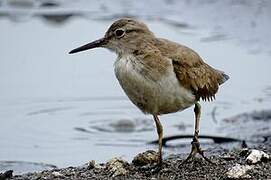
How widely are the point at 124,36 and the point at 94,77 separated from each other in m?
3.62

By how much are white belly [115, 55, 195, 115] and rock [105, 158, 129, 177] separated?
0.51 m

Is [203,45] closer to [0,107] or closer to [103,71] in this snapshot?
[103,71]

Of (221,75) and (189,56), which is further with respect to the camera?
(221,75)

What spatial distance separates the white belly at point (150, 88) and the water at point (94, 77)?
172 centimetres

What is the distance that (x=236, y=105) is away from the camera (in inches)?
404

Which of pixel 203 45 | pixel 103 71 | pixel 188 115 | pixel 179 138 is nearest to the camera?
pixel 179 138

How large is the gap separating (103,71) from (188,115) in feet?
4.93

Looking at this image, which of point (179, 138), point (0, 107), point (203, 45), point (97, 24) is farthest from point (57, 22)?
point (179, 138)

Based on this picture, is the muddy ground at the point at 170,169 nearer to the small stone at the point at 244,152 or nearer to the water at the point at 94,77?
the small stone at the point at 244,152

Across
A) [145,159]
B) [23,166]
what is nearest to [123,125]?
[23,166]

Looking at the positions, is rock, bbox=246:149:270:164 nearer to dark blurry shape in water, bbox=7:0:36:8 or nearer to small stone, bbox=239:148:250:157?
small stone, bbox=239:148:250:157

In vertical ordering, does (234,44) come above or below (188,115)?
above

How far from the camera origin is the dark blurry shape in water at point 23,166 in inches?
328

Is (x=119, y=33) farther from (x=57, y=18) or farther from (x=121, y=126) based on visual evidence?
(x=57, y=18)
